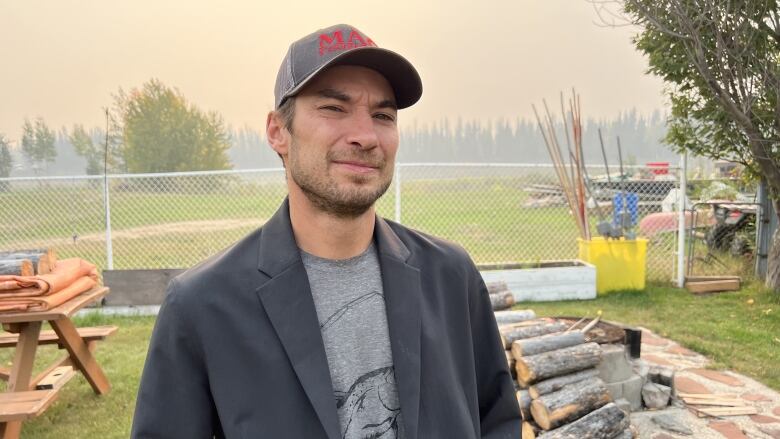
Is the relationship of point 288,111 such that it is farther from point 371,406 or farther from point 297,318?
point 371,406

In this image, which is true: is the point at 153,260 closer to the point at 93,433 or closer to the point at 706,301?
the point at 93,433

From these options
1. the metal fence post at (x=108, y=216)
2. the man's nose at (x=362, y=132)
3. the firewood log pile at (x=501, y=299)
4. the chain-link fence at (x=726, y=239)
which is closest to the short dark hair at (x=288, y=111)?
the man's nose at (x=362, y=132)

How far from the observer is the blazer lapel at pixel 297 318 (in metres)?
1.14

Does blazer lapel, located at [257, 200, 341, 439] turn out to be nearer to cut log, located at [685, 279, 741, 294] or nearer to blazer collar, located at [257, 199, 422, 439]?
blazer collar, located at [257, 199, 422, 439]

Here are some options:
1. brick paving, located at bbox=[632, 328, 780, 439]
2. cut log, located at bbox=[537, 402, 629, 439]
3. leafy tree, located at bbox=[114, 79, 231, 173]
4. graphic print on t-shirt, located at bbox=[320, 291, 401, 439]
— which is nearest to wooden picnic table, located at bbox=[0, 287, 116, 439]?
graphic print on t-shirt, located at bbox=[320, 291, 401, 439]

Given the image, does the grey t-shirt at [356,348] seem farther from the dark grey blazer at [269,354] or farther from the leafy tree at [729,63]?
the leafy tree at [729,63]

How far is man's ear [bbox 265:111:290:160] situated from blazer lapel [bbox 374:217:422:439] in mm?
329

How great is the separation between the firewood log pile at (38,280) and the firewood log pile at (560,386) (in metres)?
3.43

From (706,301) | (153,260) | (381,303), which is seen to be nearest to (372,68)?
(381,303)

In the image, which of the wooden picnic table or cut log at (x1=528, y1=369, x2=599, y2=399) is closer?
the wooden picnic table

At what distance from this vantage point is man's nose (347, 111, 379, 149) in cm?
123

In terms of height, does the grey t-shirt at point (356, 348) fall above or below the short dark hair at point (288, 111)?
below

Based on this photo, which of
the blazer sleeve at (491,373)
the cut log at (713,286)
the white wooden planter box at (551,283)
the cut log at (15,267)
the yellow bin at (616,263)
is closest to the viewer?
the blazer sleeve at (491,373)

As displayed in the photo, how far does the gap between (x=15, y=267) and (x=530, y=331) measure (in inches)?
156
